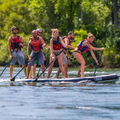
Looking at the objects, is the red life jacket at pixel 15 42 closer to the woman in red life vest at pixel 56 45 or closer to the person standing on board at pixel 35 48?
the person standing on board at pixel 35 48

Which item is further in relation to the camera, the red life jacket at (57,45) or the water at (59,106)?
the red life jacket at (57,45)

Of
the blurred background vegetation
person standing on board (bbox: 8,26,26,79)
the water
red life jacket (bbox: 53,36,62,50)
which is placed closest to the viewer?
the water

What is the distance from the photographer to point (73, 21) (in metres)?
46.8

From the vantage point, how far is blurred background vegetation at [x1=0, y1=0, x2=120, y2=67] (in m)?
36.8

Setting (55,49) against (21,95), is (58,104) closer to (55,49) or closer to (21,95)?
(21,95)

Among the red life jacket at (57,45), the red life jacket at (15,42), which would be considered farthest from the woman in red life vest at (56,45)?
the red life jacket at (15,42)

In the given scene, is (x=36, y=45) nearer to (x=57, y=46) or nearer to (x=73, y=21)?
(x=57, y=46)

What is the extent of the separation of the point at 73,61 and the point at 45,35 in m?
7.55

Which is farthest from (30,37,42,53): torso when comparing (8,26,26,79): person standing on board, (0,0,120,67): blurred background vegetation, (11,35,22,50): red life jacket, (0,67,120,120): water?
(0,0,120,67): blurred background vegetation

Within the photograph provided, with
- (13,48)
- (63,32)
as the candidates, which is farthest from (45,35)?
(13,48)

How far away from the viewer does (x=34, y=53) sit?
504 inches

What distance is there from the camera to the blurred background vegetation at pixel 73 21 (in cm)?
3675

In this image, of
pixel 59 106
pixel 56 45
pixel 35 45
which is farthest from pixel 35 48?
pixel 59 106

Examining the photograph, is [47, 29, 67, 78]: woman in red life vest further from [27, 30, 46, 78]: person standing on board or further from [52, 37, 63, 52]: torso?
[27, 30, 46, 78]: person standing on board
